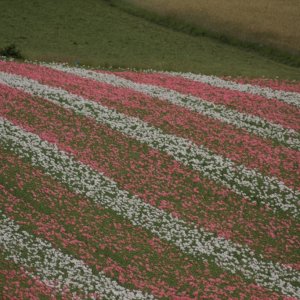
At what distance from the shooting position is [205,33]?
190 ft

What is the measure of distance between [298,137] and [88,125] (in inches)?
441

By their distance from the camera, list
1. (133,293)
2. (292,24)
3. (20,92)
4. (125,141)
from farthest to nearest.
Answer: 1. (292,24)
2. (20,92)
3. (125,141)
4. (133,293)

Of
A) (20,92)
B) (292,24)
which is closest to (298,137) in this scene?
(20,92)

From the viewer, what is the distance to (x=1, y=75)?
120 ft

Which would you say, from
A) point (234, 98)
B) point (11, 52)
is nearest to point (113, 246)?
point (234, 98)

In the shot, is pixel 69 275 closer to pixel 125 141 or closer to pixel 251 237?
pixel 251 237

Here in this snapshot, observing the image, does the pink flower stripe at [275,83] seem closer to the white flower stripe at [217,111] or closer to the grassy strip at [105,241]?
the white flower stripe at [217,111]

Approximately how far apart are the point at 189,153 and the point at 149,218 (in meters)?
6.80

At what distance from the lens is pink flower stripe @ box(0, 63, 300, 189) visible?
30234 millimetres

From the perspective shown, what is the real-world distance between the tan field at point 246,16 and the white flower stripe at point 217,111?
1848 centimetres

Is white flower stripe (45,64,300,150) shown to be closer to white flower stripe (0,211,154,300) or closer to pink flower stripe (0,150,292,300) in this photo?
pink flower stripe (0,150,292,300)

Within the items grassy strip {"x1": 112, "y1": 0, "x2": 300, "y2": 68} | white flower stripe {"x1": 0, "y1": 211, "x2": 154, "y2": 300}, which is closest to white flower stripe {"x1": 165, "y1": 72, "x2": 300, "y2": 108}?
grassy strip {"x1": 112, "y1": 0, "x2": 300, "y2": 68}

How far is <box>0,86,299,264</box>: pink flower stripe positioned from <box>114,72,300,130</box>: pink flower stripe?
357 inches

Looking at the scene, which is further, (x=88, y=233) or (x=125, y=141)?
(x=125, y=141)
